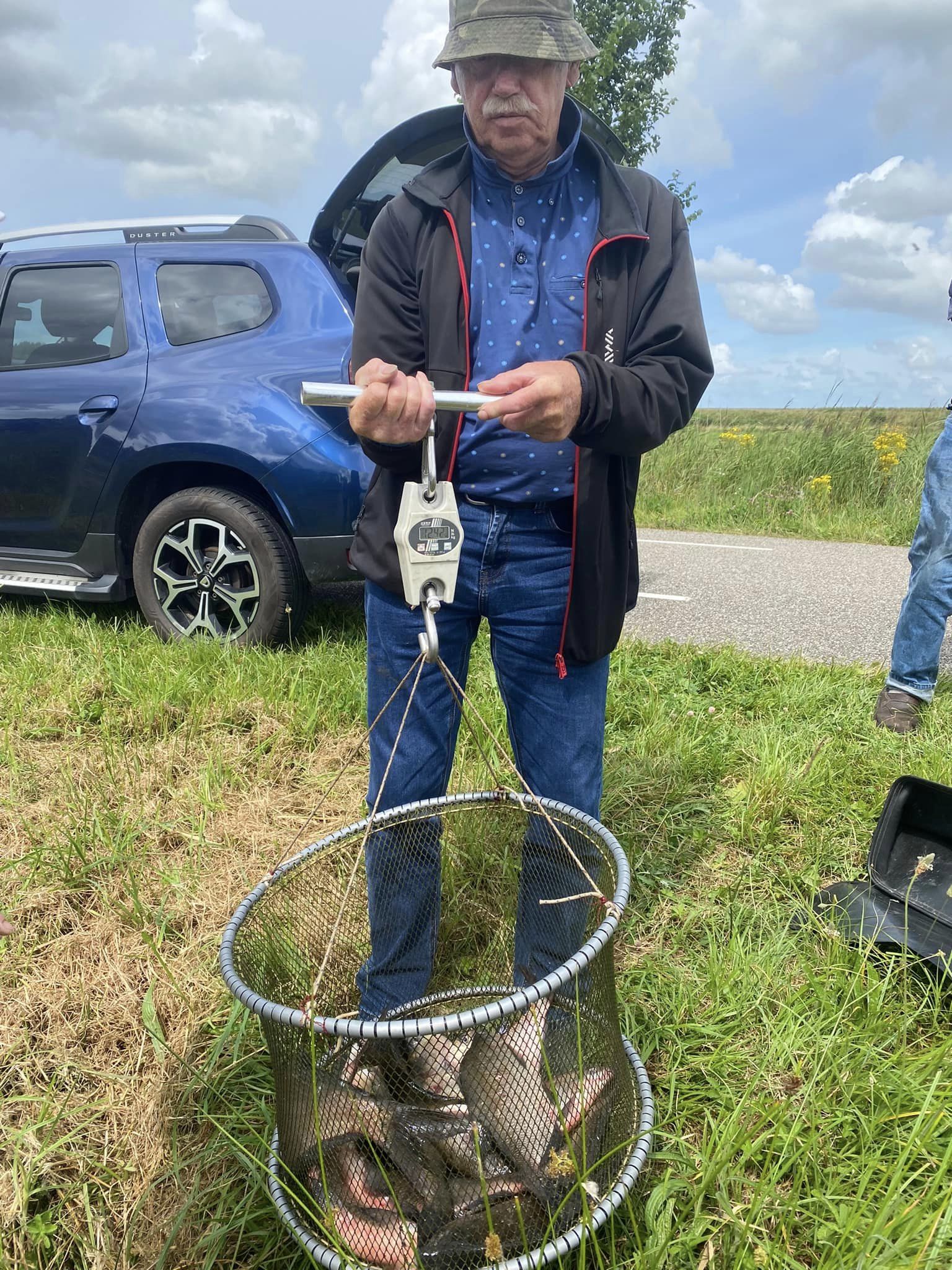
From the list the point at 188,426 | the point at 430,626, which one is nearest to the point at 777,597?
the point at 188,426

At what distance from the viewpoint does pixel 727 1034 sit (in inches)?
74.7

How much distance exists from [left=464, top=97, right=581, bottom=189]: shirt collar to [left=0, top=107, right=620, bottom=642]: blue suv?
2.14 m

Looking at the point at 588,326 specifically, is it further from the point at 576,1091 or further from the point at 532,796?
the point at 576,1091

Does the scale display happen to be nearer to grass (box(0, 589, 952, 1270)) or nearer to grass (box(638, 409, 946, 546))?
grass (box(0, 589, 952, 1270))

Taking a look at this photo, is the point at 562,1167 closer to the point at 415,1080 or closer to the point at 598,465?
the point at 415,1080

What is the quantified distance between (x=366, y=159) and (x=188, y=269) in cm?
160

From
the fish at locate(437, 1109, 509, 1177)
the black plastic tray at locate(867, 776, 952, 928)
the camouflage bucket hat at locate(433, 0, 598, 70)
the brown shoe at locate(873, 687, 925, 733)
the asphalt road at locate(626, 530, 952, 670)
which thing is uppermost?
the camouflage bucket hat at locate(433, 0, 598, 70)

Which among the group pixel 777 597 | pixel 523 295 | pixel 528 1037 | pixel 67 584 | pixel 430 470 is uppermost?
pixel 523 295

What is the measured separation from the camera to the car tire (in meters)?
4.01

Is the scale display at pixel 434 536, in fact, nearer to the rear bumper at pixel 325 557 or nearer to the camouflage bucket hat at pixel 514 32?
the camouflage bucket hat at pixel 514 32

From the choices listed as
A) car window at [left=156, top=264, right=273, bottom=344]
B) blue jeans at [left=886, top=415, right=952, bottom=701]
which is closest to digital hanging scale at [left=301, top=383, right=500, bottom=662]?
blue jeans at [left=886, top=415, right=952, bottom=701]

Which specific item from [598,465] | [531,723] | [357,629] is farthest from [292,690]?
[598,465]

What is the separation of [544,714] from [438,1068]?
0.67 meters

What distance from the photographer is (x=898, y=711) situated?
336 cm
